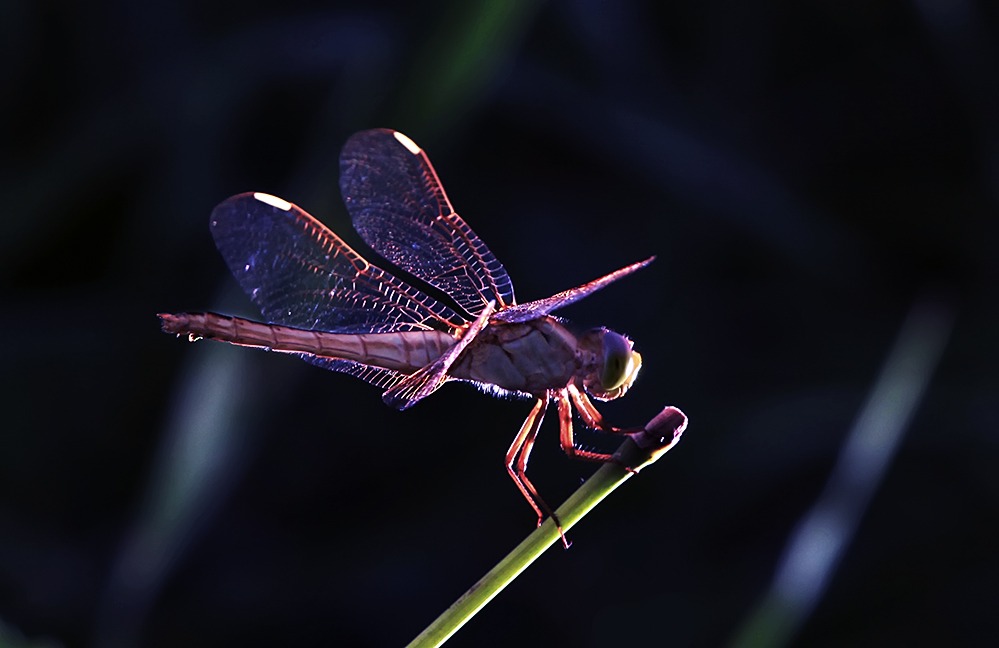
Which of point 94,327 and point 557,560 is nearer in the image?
point 94,327

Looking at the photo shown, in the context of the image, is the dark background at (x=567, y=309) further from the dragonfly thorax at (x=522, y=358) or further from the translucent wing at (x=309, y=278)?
the dragonfly thorax at (x=522, y=358)

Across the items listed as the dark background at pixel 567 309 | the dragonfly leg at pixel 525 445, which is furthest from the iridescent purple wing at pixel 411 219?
the dark background at pixel 567 309

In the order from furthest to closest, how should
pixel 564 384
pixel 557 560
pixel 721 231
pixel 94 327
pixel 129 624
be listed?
pixel 721 231 < pixel 557 560 < pixel 94 327 < pixel 129 624 < pixel 564 384

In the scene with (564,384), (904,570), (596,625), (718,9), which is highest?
(718,9)

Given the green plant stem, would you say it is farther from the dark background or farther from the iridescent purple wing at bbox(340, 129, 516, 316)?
the dark background

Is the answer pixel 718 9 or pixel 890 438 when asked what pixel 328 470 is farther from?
pixel 718 9

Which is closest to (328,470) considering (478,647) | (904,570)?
(478,647)

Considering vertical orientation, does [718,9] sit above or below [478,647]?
above

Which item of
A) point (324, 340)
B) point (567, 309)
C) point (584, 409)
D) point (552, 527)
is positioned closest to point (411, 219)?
point (324, 340)
